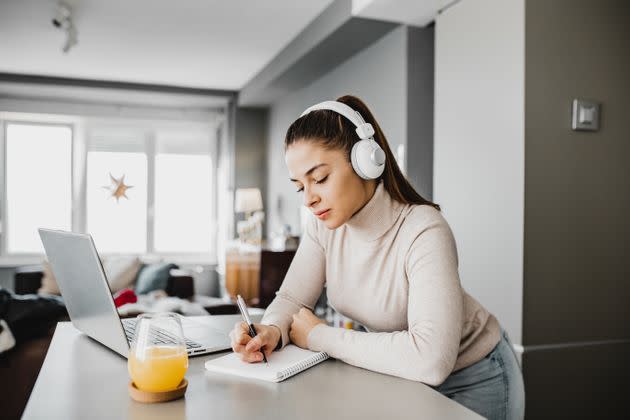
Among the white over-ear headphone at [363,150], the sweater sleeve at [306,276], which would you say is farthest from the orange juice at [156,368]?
the white over-ear headphone at [363,150]

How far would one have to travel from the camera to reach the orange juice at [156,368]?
0.88m

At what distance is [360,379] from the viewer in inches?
40.2

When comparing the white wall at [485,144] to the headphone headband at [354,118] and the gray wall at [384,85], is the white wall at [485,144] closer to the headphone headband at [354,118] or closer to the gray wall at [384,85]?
the gray wall at [384,85]

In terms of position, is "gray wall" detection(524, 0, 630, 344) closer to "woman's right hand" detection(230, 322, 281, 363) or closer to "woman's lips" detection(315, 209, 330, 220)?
"woman's lips" detection(315, 209, 330, 220)

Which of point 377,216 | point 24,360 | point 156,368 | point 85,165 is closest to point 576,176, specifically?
point 377,216

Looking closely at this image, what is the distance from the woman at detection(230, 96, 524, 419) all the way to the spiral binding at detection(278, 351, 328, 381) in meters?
0.02

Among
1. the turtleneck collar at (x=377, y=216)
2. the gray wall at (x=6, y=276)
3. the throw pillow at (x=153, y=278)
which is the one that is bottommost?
the gray wall at (x=6, y=276)

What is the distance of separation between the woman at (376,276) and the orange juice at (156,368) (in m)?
0.21

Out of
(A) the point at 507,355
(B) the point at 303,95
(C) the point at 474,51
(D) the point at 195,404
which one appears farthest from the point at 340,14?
(D) the point at 195,404

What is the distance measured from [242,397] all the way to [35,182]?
6301 mm

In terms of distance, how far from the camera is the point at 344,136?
1262 mm

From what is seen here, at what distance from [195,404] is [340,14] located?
9.59 ft

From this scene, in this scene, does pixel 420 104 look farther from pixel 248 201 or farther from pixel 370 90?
pixel 248 201

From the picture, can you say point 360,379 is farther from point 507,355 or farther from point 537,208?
point 537,208
